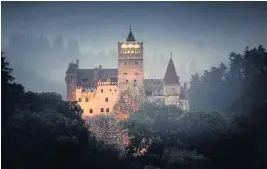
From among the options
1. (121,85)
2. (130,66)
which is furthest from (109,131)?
(130,66)

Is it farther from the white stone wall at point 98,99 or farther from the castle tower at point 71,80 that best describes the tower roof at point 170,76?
the castle tower at point 71,80

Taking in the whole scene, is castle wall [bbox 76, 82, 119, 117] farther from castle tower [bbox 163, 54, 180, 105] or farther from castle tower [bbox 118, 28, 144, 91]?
castle tower [bbox 163, 54, 180, 105]

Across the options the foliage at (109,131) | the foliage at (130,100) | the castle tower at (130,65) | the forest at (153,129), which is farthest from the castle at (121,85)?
the foliage at (109,131)

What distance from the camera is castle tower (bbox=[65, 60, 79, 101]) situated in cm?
1360

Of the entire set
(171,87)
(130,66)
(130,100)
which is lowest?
(130,100)

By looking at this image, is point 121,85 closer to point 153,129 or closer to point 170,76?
point 170,76

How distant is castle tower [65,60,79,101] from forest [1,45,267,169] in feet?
2.70

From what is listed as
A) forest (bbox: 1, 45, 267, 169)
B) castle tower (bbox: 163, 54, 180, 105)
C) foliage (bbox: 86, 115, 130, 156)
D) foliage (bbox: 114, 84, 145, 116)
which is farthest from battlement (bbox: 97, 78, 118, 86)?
castle tower (bbox: 163, 54, 180, 105)

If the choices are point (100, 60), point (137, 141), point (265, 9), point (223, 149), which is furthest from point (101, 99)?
point (265, 9)

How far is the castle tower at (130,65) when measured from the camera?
46.1 ft

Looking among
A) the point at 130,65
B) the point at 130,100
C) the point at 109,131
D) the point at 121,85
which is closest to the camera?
the point at 109,131

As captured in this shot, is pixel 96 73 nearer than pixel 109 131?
No

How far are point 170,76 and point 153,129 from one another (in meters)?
2.03

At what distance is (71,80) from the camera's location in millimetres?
14031
